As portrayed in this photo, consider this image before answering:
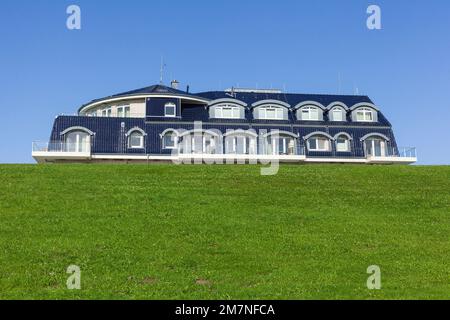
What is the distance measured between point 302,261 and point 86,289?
618 cm

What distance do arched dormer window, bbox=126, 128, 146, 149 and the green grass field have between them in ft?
83.8

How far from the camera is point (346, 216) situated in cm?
2073

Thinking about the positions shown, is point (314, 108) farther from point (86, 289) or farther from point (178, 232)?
point (86, 289)

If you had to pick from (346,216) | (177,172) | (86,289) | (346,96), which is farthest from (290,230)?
A: (346,96)

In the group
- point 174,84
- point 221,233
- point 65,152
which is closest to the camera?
point 221,233

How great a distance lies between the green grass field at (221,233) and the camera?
12.8 m

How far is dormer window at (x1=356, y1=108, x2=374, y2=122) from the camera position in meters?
60.5

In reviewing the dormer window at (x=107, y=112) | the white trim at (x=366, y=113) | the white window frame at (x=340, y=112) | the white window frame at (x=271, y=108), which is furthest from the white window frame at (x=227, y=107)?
the white trim at (x=366, y=113)

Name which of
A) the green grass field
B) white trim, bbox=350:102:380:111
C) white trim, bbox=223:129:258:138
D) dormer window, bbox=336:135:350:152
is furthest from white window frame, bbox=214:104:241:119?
the green grass field

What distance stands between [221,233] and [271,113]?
4204 centimetres

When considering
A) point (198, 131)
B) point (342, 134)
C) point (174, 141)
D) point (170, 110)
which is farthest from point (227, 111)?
point (342, 134)

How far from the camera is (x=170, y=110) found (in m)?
57.8

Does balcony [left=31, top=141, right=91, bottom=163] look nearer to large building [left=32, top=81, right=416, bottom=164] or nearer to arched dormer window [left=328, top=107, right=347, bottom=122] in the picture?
large building [left=32, top=81, right=416, bottom=164]

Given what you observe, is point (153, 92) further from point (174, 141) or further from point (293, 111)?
point (293, 111)
